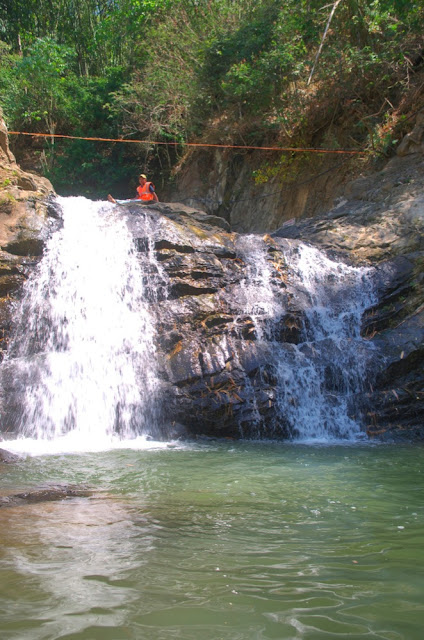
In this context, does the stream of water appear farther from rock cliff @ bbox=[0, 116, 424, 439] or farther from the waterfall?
rock cliff @ bbox=[0, 116, 424, 439]

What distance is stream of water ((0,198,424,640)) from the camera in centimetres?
216

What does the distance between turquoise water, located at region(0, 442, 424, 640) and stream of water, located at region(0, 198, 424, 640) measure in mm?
11

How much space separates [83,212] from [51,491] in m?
8.09

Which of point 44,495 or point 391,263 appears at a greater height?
point 391,263

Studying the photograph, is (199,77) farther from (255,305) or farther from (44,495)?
(44,495)

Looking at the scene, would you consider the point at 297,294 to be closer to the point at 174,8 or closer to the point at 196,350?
the point at 196,350

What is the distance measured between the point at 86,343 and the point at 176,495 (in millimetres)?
5446

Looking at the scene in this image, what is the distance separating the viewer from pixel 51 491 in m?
4.28

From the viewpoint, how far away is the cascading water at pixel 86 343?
839 centimetres

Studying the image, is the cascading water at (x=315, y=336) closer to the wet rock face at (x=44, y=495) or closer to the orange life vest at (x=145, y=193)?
the orange life vest at (x=145, y=193)

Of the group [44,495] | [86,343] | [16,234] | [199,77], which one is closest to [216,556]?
[44,495]

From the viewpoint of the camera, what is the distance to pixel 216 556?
9.39 ft

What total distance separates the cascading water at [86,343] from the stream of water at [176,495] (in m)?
0.03

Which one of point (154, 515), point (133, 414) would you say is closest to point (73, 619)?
point (154, 515)
